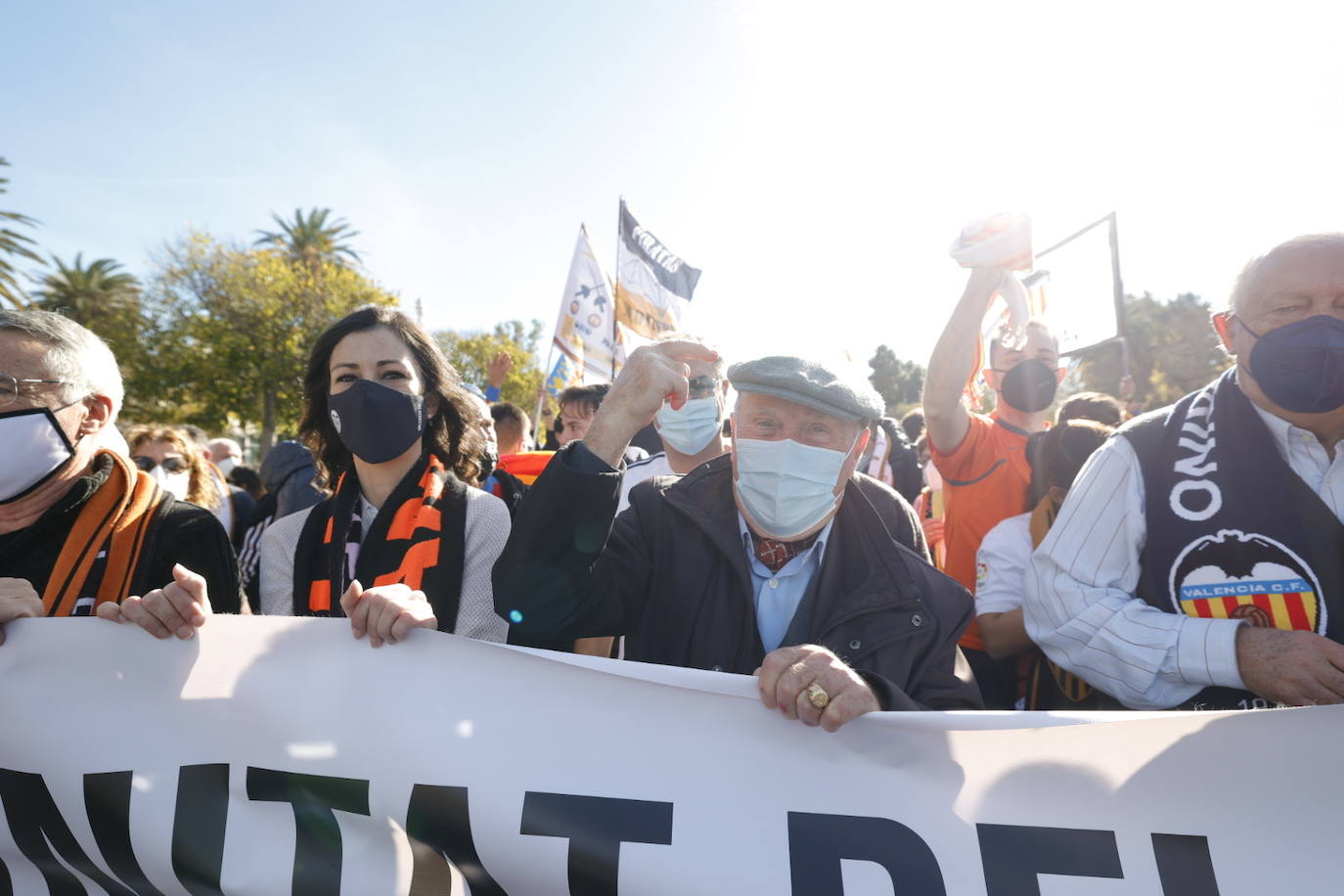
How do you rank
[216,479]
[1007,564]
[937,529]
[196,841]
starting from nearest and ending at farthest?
1. [196,841]
2. [1007,564]
3. [937,529]
4. [216,479]

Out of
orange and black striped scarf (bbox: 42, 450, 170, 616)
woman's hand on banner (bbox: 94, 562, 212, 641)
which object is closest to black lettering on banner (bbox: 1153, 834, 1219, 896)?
woman's hand on banner (bbox: 94, 562, 212, 641)

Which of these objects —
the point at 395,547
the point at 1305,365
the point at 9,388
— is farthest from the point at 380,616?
the point at 1305,365

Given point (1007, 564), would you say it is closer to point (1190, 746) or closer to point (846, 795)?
point (1190, 746)

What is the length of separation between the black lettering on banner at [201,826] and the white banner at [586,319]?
6.35 m

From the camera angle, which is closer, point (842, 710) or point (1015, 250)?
point (842, 710)

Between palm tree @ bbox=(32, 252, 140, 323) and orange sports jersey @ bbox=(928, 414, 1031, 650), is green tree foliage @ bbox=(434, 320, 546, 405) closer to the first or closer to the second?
palm tree @ bbox=(32, 252, 140, 323)

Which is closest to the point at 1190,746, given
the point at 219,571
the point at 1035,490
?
the point at 1035,490

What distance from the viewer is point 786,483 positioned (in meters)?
1.89

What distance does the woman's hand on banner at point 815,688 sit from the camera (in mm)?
1438

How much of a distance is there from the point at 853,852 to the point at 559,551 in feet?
2.62

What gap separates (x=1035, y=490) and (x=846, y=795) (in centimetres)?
193

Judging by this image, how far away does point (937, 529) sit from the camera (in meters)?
4.05

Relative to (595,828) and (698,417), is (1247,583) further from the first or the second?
(698,417)

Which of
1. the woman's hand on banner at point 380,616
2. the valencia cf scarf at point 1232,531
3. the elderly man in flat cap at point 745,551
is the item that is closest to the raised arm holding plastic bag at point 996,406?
the valencia cf scarf at point 1232,531
